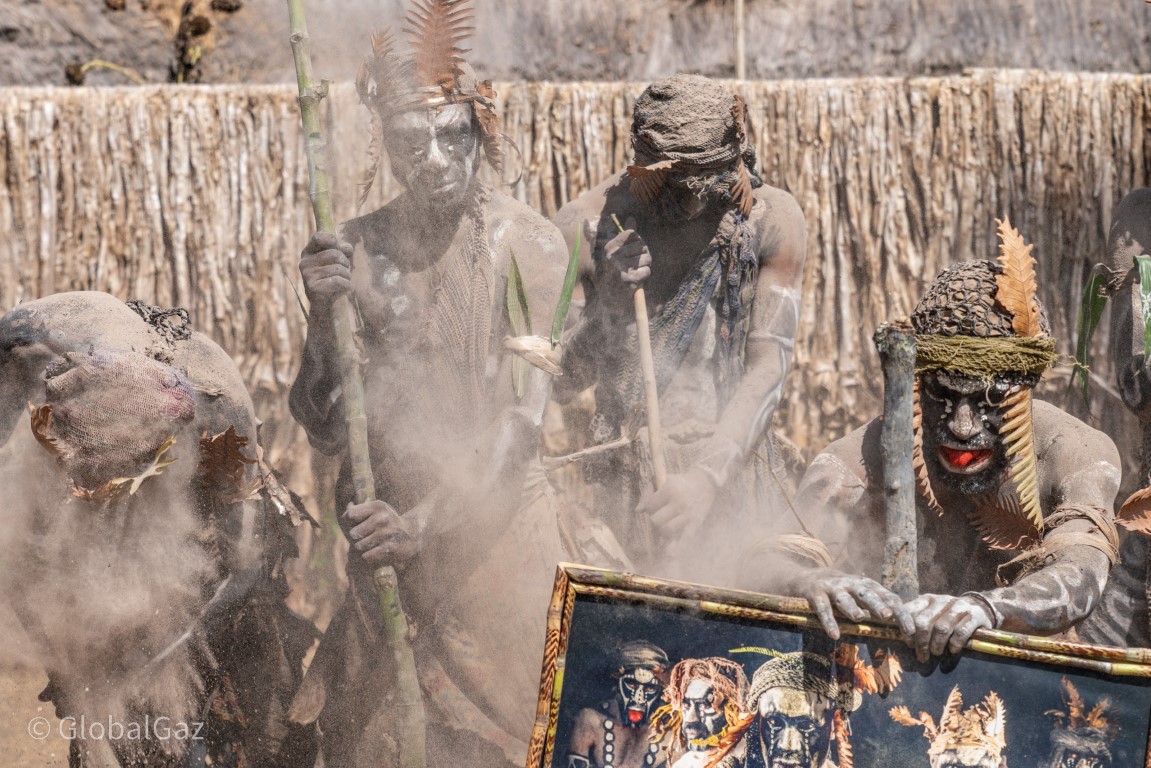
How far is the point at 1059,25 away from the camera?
7.01 metres

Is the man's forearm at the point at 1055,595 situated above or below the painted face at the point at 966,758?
above

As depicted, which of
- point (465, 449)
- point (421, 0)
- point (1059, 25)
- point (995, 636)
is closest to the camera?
point (995, 636)

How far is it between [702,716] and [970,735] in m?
0.55

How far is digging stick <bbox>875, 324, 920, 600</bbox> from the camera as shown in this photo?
286cm

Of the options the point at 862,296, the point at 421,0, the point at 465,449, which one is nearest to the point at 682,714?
the point at 465,449

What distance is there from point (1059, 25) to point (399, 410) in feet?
A: 15.9

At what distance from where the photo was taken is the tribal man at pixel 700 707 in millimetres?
2789

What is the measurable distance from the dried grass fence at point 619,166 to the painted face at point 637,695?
3024mm

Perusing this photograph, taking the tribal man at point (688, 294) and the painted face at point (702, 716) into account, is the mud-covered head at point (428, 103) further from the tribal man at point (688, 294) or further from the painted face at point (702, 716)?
the painted face at point (702, 716)

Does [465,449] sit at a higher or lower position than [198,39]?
lower

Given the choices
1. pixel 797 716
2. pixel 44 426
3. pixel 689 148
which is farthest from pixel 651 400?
pixel 44 426

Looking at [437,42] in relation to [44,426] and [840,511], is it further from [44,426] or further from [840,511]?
[840,511]

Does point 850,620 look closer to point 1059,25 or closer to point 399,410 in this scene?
point 399,410

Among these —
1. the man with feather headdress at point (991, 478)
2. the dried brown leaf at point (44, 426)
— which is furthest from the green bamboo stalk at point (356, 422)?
the man with feather headdress at point (991, 478)
